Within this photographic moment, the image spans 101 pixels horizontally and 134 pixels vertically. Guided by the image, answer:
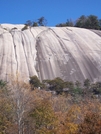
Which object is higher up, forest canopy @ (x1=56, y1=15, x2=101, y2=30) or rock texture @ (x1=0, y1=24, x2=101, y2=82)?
forest canopy @ (x1=56, y1=15, x2=101, y2=30)

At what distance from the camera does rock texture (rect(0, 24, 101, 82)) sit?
183 feet

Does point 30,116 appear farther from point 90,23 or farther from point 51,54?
point 90,23

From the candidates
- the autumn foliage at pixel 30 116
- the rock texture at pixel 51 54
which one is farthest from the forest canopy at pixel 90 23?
the autumn foliage at pixel 30 116

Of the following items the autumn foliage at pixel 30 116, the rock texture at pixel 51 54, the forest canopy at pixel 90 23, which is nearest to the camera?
the autumn foliage at pixel 30 116

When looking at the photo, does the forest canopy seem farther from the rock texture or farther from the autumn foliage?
the autumn foliage

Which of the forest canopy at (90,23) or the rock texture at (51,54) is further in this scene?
the forest canopy at (90,23)

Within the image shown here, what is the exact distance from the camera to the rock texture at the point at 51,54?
55.8m

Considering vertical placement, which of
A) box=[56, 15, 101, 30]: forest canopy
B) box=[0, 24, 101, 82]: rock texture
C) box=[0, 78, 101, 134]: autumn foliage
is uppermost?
box=[56, 15, 101, 30]: forest canopy

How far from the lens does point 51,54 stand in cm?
5962

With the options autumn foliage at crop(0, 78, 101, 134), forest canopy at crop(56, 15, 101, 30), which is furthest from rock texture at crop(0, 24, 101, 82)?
autumn foliage at crop(0, 78, 101, 134)

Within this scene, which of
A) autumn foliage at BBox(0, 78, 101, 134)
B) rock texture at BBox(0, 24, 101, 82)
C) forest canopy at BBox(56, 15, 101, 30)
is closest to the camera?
autumn foliage at BBox(0, 78, 101, 134)

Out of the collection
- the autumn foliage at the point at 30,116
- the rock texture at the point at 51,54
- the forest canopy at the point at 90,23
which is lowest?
the autumn foliage at the point at 30,116

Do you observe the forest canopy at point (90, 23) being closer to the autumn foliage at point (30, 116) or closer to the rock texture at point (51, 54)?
the rock texture at point (51, 54)

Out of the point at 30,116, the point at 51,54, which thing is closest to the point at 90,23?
the point at 51,54
